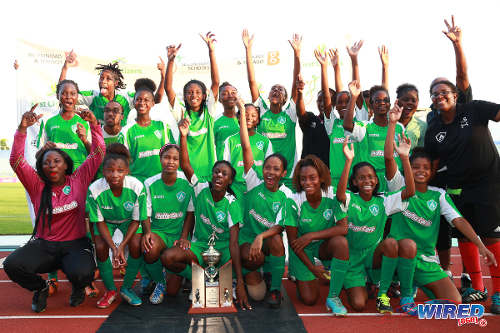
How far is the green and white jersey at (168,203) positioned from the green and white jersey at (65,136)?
1.17 meters

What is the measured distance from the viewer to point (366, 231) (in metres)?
3.93

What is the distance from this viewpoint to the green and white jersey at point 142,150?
473 cm

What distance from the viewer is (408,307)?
3.59 m

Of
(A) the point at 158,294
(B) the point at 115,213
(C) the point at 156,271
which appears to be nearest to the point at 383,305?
(A) the point at 158,294

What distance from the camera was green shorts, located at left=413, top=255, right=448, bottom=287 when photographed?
12.2 feet

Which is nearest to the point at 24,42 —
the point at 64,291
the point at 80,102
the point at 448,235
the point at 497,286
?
the point at 80,102

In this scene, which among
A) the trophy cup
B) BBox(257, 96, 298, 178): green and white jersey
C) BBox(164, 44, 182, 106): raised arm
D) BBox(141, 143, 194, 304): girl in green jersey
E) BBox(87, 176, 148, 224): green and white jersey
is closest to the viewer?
the trophy cup

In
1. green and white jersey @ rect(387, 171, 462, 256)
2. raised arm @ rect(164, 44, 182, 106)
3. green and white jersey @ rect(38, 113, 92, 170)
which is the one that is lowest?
green and white jersey @ rect(387, 171, 462, 256)

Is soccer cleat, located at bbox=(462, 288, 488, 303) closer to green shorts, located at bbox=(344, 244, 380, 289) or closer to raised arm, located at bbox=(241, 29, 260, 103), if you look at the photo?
green shorts, located at bbox=(344, 244, 380, 289)

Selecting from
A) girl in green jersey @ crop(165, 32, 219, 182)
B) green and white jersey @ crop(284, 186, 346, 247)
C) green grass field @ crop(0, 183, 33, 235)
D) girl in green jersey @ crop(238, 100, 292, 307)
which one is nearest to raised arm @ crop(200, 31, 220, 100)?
girl in green jersey @ crop(165, 32, 219, 182)

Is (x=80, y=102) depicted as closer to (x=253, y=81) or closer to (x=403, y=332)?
(x=253, y=81)

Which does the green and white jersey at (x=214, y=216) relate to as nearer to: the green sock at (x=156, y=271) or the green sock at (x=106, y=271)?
the green sock at (x=156, y=271)

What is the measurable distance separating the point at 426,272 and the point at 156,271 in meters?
Answer: 2.56

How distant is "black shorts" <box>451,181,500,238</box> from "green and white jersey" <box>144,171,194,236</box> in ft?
8.81
